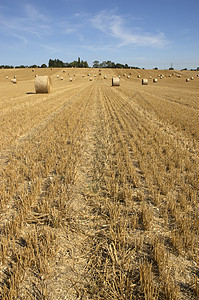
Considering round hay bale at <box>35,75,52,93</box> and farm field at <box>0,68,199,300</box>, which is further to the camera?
round hay bale at <box>35,75,52,93</box>

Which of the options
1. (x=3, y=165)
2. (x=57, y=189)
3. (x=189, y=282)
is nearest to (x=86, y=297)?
(x=189, y=282)

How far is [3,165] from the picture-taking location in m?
5.73

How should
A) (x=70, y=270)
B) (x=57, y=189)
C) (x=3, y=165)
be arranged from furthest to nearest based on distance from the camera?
1. (x=3, y=165)
2. (x=57, y=189)
3. (x=70, y=270)

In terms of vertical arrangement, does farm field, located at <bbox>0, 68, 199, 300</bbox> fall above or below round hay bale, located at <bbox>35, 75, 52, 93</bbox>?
below

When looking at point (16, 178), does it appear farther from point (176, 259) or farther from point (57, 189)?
point (176, 259)

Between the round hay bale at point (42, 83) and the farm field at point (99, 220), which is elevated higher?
the round hay bale at point (42, 83)

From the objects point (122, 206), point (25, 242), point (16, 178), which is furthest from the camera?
point (16, 178)

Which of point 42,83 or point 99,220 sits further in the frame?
point 42,83

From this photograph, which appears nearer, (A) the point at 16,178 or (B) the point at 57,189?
(B) the point at 57,189

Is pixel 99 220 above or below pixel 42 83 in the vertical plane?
below

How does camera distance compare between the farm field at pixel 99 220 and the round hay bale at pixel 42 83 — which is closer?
the farm field at pixel 99 220

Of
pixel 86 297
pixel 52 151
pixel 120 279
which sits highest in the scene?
pixel 52 151

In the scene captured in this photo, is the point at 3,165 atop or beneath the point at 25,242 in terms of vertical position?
atop

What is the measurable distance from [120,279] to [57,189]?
2582mm
